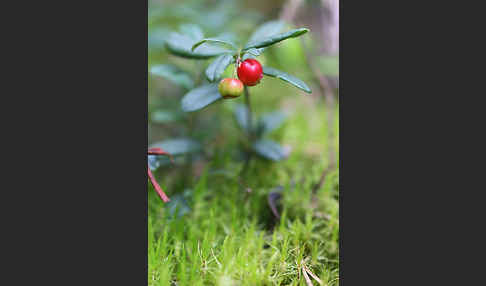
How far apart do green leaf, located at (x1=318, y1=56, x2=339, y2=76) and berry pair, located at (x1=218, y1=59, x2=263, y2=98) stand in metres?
1.24

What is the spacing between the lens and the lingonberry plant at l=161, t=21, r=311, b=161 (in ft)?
3.75

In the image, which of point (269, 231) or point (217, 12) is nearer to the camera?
point (269, 231)

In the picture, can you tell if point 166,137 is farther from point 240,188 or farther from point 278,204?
point 278,204

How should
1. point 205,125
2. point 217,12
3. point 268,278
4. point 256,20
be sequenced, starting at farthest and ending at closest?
point 256,20 → point 217,12 → point 205,125 → point 268,278

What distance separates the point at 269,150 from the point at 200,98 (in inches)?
18.9

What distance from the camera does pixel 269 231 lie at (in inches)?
54.9

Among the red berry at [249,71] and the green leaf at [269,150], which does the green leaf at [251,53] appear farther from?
the green leaf at [269,150]

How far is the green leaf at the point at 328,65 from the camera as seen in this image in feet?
7.57

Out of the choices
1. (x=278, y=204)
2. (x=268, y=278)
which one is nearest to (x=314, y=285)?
(x=268, y=278)

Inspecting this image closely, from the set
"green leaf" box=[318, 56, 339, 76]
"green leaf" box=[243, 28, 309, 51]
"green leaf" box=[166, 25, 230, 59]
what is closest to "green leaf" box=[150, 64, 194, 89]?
"green leaf" box=[166, 25, 230, 59]

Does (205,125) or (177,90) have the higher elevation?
(177,90)

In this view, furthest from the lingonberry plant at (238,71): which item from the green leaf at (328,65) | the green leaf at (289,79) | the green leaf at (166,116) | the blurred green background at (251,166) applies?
the green leaf at (328,65)

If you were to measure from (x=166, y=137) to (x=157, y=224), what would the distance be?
0.81 metres

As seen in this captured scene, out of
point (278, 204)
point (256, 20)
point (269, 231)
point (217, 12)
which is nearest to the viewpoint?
point (269, 231)
